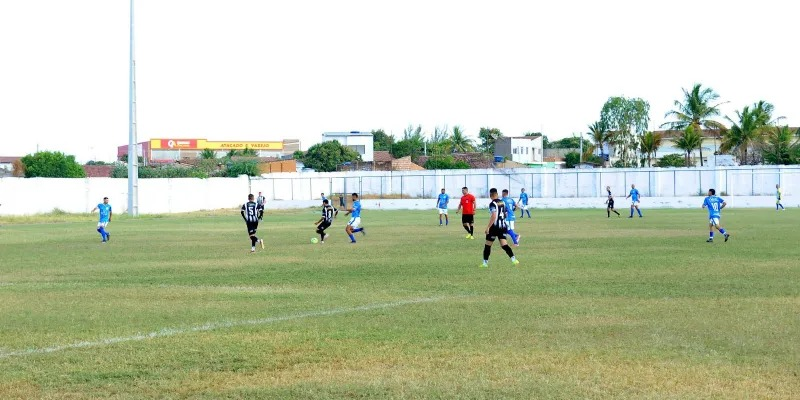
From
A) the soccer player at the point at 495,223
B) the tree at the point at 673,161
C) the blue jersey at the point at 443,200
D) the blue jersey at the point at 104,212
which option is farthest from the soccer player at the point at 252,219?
the tree at the point at 673,161

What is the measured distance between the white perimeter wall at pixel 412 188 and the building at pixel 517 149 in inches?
1933

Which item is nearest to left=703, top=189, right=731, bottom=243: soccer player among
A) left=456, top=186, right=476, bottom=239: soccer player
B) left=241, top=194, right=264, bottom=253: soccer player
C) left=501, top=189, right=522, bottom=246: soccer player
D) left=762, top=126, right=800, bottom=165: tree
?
left=501, top=189, right=522, bottom=246: soccer player

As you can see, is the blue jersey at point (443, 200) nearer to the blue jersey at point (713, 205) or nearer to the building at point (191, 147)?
the blue jersey at point (713, 205)

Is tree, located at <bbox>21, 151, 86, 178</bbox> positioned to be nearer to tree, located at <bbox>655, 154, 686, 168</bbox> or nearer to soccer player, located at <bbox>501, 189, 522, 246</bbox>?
tree, located at <bbox>655, 154, 686, 168</bbox>

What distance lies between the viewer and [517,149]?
136 m

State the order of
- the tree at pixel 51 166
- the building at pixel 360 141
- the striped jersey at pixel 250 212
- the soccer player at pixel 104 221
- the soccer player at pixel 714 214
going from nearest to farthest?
the striped jersey at pixel 250 212 → the soccer player at pixel 714 214 → the soccer player at pixel 104 221 → the tree at pixel 51 166 → the building at pixel 360 141

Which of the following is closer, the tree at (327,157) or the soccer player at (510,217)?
the soccer player at (510,217)

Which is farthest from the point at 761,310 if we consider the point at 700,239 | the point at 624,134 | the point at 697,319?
the point at 624,134

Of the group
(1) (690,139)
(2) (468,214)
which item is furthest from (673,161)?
(2) (468,214)

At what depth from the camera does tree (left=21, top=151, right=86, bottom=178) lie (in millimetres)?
88188

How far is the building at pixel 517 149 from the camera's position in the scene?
13550cm

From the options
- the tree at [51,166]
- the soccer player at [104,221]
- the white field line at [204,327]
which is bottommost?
the white field line at [204,327]

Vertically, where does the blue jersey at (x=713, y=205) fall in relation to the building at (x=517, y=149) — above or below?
below

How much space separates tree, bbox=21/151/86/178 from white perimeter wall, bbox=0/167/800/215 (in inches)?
717
